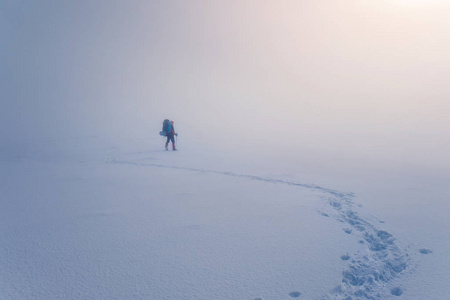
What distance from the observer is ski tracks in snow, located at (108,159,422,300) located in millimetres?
2924

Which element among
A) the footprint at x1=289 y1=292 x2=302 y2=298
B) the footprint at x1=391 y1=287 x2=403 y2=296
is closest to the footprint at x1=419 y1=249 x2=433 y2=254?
the footprint at x1=391 y1=287 x2=403 y2=296

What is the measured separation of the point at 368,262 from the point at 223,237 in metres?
1.76

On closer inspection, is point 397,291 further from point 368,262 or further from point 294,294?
point 294,294

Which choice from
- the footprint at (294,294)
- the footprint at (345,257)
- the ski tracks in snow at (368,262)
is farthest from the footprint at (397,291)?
the footprint at (294,294)

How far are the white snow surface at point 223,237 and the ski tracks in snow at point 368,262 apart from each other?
0.6 inches

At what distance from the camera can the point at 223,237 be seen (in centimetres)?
394

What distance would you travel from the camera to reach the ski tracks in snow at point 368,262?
9.59 feet

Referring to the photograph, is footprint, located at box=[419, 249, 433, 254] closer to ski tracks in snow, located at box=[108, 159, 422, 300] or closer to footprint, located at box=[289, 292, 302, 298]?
ski tracks in snow, located at box=[108, 159, 422, 300]

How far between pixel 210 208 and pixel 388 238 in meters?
A: 2.70

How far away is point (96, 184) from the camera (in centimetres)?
658

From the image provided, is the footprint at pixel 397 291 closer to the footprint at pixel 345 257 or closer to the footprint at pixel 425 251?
the footprint at pixel 345 257

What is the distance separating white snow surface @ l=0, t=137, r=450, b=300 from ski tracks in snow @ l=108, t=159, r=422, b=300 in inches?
0.6

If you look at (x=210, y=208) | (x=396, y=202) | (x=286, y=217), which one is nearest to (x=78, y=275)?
(x=210, y=208)

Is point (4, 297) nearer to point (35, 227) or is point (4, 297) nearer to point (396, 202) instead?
point (35, 227)
